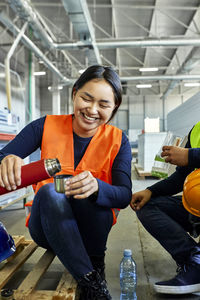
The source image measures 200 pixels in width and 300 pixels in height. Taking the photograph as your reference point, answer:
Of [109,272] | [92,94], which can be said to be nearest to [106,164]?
[92,94]

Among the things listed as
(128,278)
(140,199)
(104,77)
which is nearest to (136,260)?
(128,278)

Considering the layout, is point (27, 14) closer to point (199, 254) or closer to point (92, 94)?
point (92, 94)

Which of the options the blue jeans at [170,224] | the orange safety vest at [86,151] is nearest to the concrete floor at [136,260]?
the blue jeans at [170,224]

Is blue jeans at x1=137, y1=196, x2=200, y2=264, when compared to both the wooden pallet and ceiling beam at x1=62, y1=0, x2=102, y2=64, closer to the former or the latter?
the wooden pallet

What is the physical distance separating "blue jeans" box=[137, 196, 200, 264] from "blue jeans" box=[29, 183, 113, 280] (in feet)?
1.58

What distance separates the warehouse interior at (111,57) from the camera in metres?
2.22

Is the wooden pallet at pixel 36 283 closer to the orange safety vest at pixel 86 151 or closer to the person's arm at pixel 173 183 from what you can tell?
the orange safety vest at pixel 86 151

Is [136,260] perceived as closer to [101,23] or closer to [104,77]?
[104,77]

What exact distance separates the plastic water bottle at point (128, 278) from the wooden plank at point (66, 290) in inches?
13.0

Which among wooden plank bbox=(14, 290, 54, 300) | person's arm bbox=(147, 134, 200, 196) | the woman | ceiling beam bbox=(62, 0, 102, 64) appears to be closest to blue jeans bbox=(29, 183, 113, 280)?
the woman

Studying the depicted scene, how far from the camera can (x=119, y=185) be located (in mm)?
1388

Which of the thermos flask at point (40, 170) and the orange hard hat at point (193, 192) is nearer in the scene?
the thermos flask at point (40, 170)

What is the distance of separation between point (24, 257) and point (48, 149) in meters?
0.77

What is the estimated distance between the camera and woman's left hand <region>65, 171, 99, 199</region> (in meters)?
1.08
